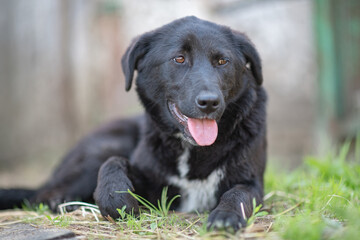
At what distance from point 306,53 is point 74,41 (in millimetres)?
3806

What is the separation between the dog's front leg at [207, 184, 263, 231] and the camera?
1958mm

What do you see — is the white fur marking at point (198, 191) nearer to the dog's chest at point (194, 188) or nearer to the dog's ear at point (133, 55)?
the dog's chest at point (194, 188)

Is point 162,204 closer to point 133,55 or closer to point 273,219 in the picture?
point 273,219

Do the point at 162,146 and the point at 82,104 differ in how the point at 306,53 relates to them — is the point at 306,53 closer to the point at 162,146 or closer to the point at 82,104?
the point at 82,104

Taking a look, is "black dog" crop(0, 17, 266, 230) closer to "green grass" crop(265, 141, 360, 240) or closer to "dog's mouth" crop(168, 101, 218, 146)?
"dog's mouth" crop(168, 101, 218, 146)

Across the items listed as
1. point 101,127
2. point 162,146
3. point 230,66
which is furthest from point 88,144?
point 230,66

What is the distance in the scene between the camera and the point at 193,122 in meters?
2.49

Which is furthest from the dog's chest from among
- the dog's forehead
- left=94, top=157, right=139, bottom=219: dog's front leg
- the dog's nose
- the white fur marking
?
the dog's forehead

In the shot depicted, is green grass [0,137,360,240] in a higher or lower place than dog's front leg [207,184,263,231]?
lower

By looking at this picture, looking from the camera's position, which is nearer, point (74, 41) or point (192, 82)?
point (192, 82)

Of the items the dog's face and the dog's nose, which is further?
the dog's face

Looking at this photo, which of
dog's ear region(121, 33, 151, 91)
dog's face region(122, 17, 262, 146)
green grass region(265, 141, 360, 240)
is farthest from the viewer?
dog's ear region(121, 33, 151, 91)

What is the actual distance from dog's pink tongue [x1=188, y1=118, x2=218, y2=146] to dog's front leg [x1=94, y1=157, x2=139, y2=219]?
51 centimetres

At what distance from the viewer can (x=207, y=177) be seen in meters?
2.67
